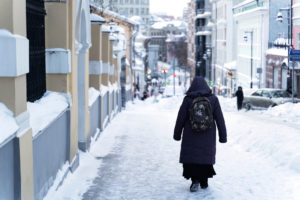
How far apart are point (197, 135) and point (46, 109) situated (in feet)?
6.27

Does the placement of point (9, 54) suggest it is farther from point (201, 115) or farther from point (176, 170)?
point (176, 170)

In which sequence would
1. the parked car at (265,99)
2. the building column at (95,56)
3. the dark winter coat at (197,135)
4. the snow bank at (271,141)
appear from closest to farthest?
the dark winter coat at (197,135), the snow bank at (271,141), the building column at (95,56), the parked car at (265,99)

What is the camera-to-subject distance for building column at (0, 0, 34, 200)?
16.5ft

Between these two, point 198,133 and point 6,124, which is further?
point 198,133

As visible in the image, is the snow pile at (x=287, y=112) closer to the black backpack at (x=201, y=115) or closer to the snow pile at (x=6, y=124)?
the black backpack at (x=201, y=115)

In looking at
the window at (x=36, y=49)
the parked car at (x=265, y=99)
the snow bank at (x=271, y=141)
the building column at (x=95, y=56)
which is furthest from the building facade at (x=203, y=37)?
the window at (x=36, y=49)

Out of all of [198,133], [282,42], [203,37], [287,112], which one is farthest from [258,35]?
[203,37]

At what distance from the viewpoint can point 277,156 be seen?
973 cm

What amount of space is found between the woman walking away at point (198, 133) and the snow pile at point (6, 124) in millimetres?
2937

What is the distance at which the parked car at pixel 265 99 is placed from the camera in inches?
1072

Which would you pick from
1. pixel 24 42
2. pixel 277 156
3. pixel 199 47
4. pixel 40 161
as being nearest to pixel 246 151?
pixel 277 156

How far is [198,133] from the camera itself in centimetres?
769

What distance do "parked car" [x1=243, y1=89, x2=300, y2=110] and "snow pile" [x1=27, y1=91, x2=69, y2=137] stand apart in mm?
19672

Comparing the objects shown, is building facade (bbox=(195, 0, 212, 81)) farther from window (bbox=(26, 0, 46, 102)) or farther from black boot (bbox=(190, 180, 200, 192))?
black boot (bbox=(190, 180, 200, 192))
